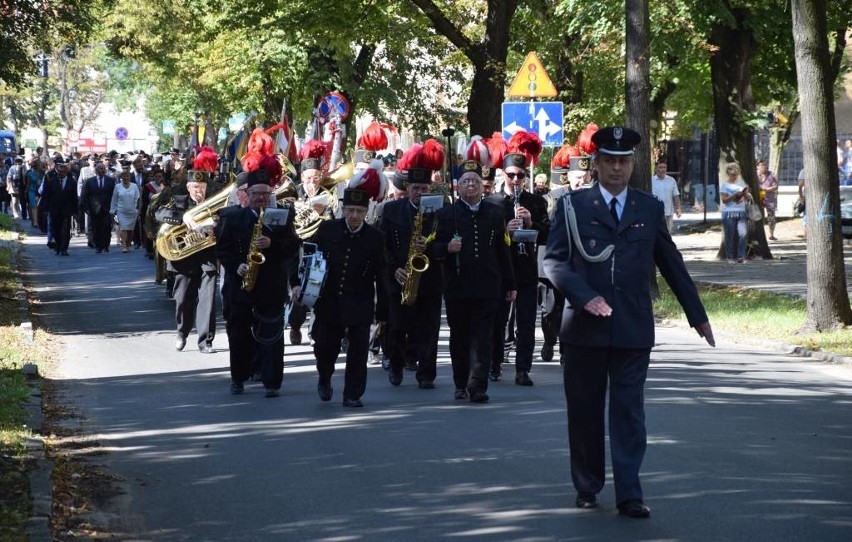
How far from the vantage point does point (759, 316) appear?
61.8 feet

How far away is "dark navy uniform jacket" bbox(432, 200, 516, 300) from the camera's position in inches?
479

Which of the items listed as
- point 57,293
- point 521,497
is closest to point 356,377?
point 521,497

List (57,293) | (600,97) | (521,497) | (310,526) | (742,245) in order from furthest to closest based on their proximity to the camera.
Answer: (600,97)
(742,245)
(57,293)
(521,497)
(310,526)

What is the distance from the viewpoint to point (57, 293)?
23.3m

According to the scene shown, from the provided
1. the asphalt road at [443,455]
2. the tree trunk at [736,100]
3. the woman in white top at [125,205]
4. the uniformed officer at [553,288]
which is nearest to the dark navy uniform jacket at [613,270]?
the asphalt road at [443,455]

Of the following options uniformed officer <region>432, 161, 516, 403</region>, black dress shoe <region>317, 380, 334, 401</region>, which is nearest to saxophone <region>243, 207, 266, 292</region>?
black dress shoe <region>317, 380, 334, 401</region>

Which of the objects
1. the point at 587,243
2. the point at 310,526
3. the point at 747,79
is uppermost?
the point at 747,79

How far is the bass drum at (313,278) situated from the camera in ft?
39.3

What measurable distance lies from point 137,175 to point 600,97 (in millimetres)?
10473

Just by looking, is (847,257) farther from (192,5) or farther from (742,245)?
(192,5)

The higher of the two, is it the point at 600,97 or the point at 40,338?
the point at 600,97

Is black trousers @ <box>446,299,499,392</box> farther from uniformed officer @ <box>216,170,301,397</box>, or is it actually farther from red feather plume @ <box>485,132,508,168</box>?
red feather plume @ <box>485,132,508,168</box>

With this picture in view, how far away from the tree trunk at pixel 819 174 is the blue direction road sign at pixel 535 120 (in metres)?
5.59

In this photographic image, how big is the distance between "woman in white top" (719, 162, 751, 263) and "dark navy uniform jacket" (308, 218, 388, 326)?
671 inches
